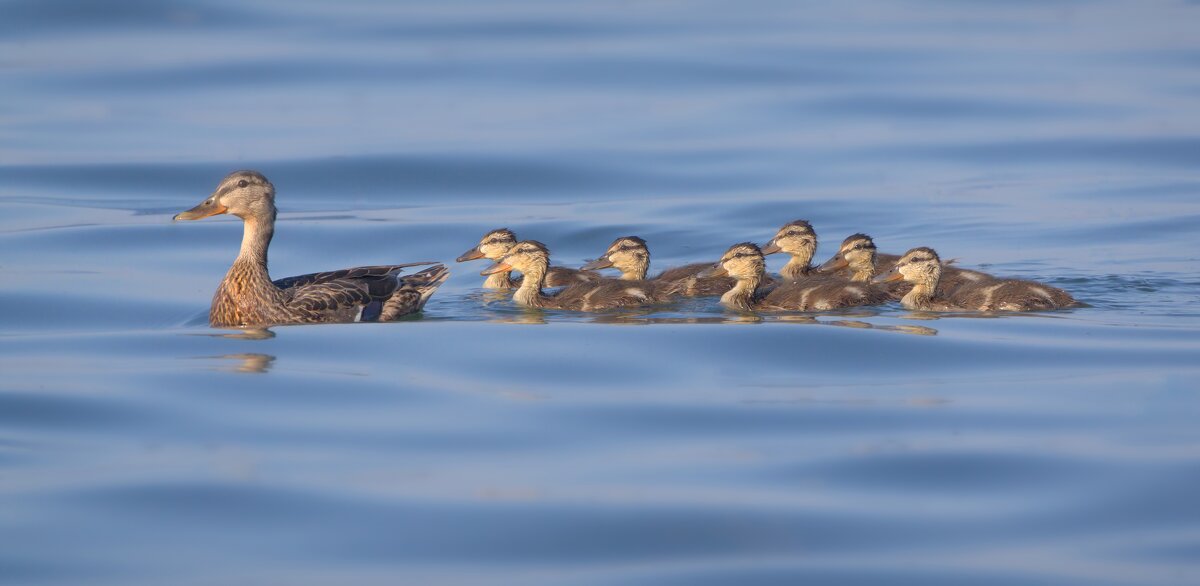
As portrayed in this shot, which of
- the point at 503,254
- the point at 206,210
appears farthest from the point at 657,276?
the point at 206,210

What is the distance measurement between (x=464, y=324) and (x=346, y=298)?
1.92 ft

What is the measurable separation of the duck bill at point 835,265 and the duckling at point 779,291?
0.53 meters

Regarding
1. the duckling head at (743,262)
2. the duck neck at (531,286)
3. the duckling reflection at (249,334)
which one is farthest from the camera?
the duck neck at (531,286)

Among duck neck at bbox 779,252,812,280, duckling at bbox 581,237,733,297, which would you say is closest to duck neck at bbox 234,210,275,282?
duckling at bbox 581,237,733,297

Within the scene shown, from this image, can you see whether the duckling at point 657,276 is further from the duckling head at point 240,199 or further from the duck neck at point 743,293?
the duckling head at point 240,199

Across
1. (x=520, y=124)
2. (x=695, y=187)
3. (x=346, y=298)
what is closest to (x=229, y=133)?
(x=520, y=124)

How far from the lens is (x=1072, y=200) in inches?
462

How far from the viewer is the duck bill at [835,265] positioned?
939 cm

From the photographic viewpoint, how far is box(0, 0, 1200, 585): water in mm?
4676

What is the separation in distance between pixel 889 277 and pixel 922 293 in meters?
0.23

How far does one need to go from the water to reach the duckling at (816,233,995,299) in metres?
0.51

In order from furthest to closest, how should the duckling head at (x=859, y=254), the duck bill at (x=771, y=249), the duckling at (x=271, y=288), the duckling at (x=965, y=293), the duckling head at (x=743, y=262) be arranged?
1. the duck bill at (x=771, y=249)
2. the duckling head at (x=859, y=254)
3. the duckling head at (x=743, y=262)
4. the duckling at (x=965, y=293)
5. the duckling at (x=271, y=288)

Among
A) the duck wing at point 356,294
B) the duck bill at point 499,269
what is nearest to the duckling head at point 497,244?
the duck bill at point 499,269

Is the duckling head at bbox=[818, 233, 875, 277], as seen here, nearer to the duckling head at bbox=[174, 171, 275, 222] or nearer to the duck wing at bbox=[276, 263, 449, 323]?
the duck wing at bbox=[276, 263, 449, 323]
